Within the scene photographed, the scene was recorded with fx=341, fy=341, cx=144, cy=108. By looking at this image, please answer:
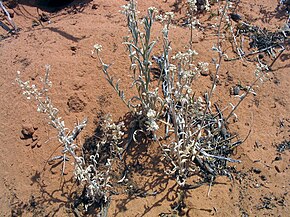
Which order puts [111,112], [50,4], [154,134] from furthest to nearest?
1. [50,4]
2. [111,112]
3. [154,134]

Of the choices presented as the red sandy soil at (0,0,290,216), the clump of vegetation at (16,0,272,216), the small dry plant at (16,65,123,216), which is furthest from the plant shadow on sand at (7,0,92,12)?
the small dry plant at (16,65,123,216)

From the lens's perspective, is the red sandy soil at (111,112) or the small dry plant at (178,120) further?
the red sandy soil at (111,112)

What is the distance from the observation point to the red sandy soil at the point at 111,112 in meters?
2.64

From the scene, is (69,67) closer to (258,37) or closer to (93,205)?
(93,205)

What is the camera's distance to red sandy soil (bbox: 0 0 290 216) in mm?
2641

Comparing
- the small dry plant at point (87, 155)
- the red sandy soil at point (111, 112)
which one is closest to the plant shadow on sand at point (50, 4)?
the red sandy soil at point (111, 112)

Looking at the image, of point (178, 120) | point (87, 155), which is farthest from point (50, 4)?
point (178, 120)

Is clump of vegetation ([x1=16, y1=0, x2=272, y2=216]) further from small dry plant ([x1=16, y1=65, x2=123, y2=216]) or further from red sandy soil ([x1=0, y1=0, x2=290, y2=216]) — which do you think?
red sandy soil ([x1=0, y1=0, x2=290, y2=216])

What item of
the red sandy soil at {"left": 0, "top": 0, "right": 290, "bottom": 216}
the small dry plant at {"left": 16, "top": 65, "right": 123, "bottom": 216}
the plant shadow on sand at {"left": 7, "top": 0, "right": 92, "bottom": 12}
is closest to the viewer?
the small dry plant at {"left": 16, "top": 65, "right": 123, "bottom": 216}

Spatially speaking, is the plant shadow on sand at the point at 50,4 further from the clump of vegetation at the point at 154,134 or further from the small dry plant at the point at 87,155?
the small dry plant at the point at 87,155

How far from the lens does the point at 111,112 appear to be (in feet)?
10.1

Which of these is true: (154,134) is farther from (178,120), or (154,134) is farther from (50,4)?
(50,4)

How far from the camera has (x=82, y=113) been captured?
3.07 metres

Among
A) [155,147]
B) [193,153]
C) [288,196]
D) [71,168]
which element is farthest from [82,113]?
[288,196]
